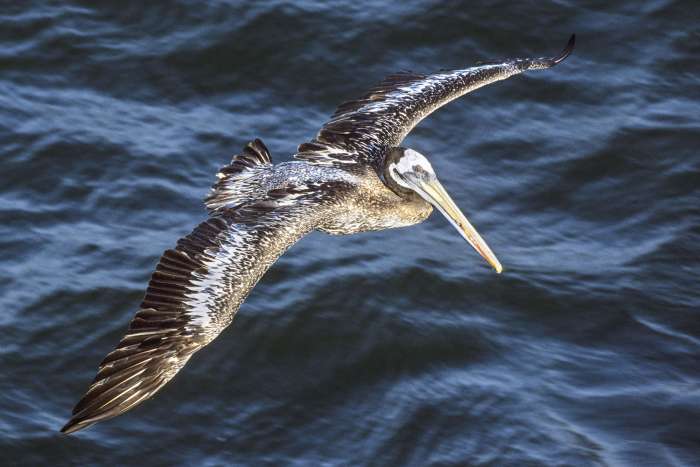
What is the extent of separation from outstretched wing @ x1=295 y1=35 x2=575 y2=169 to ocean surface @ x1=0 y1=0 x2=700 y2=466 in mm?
1990

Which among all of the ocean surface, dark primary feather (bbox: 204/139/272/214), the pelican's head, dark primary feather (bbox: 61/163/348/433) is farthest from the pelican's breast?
the ocean surface

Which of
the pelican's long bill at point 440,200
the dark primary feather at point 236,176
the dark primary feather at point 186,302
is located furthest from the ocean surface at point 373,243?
the dark primary feather at point 186,302

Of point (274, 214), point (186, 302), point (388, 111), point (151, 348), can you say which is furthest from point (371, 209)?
point (151, 348)

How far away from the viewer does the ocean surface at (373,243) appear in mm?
11312

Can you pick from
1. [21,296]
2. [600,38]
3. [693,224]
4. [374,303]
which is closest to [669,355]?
[693,224]

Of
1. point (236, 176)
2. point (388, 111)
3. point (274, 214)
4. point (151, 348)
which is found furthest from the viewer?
point (388, 111)

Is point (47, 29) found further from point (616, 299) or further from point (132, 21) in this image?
point (616, 299)

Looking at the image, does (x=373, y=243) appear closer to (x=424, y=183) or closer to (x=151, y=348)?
(x=424, y=183)

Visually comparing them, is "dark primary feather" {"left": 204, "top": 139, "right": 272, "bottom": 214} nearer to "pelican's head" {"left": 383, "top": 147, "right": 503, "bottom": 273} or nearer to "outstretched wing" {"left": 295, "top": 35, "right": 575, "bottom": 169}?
"outstretched wing" {"left": 295, "top": 35, "right": 575, "bottom": 169}

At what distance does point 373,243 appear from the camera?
13.5 m

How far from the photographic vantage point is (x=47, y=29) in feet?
51.2

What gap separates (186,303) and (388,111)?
148 inches

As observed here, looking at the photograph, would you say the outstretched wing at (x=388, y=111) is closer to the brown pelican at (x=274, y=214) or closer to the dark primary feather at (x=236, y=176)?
the brown pelican at (x=274, y=214)

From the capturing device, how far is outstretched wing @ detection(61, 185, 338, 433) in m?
8.19
